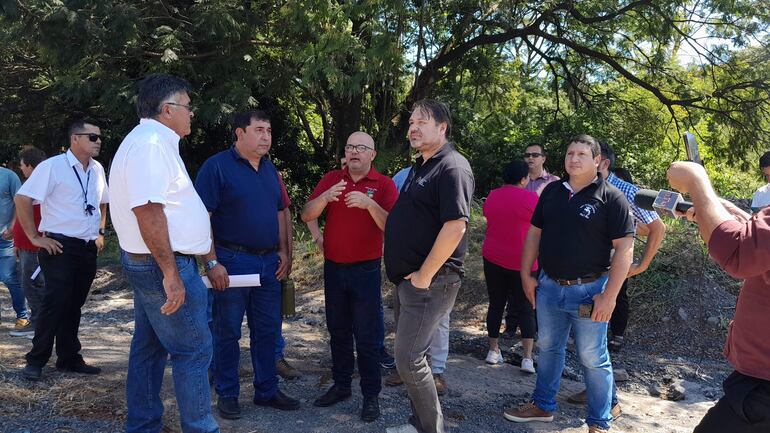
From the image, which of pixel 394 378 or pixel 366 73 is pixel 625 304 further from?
pixel 366 73

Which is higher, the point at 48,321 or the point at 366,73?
the point at 366,73

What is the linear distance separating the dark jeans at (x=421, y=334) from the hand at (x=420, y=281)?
7cm

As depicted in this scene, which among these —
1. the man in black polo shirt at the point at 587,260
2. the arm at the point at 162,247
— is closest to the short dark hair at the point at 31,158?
the arm at the point at 162,247

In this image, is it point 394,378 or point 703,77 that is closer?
point 394,378

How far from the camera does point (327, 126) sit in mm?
14266

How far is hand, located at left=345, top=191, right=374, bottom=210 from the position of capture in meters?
4.01

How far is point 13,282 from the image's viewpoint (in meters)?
6.77

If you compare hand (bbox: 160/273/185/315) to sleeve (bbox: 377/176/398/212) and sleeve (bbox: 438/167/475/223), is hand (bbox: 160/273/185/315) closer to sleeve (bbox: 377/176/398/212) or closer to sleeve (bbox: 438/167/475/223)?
sleeve (bbox: 438/167/475/223)

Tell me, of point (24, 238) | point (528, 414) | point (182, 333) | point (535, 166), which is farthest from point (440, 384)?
point (24, 238)

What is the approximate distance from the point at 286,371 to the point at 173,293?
2232 mm

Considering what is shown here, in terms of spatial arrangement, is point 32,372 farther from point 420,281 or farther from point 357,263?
point 420,281

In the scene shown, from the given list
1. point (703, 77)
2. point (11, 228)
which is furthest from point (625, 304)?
point (11, 228)

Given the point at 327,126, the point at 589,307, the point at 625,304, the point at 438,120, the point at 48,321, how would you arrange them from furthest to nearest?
1. the point at 327,126
2. the point at 625,304
3. the point at 48,321
4. the point at 589,307
5. the point at 438,120

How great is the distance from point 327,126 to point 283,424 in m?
10.8
